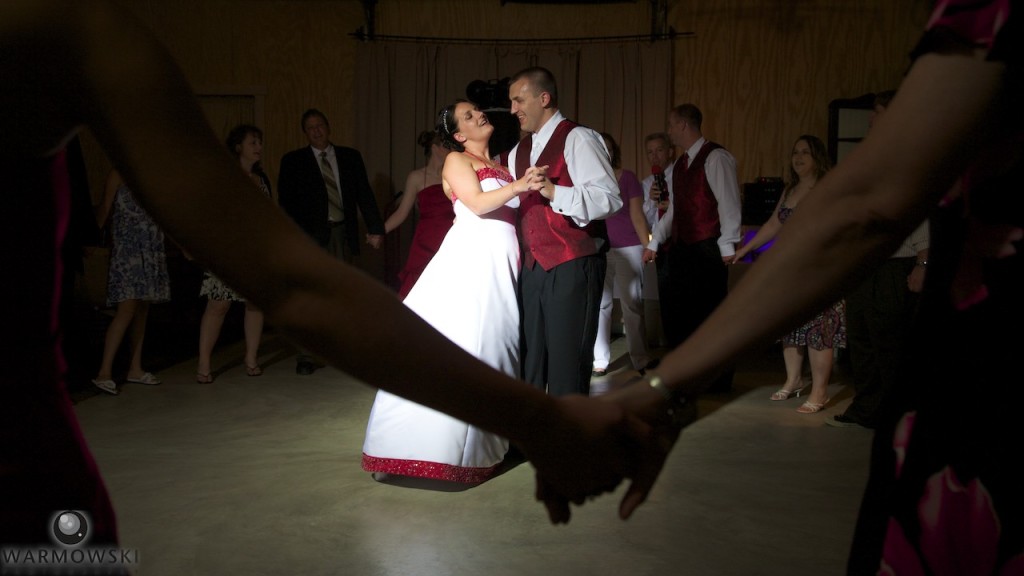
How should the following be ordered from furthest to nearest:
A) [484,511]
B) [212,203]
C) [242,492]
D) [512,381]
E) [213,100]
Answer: [213,100] → [242,492] → [484,511] → [512,381] → [212,203]

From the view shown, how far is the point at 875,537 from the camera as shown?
2.65 feet

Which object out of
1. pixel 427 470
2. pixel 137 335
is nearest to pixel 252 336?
pixel 137 335

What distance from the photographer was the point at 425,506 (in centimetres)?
302

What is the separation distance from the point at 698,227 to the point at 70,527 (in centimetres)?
454

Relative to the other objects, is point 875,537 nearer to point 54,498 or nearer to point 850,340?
point 54,498

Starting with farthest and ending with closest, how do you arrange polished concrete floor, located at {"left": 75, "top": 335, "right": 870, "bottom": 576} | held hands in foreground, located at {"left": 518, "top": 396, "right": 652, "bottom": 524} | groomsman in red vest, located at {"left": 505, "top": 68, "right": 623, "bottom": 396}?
groomsman in red vest, located at {"left": 505, "top": 68, "right": 623, "bottom": 396} < polished concrete floor, located at {"left": 75, "top": 335, "right": 870, "bottom": 576} < held hands in foreground, located at {"left": 518, "top": 396, "right": 652, "bottom": 524}

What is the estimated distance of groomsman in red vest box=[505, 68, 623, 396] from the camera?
3.79 metres

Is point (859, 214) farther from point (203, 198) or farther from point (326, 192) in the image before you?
point (326, 192)

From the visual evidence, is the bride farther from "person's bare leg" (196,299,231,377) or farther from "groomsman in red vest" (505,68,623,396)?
"person's bare leg" (196,299,231,377)

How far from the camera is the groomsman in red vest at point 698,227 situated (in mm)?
4922

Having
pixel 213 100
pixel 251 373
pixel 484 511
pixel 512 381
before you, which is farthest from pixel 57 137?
pixel 213 100

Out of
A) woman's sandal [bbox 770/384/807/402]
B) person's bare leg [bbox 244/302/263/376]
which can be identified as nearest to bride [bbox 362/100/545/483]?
woman's sandal [bbox 770/384/807/402]

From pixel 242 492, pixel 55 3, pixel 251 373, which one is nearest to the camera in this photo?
pixel 55 3

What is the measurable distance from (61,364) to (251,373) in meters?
4.86
